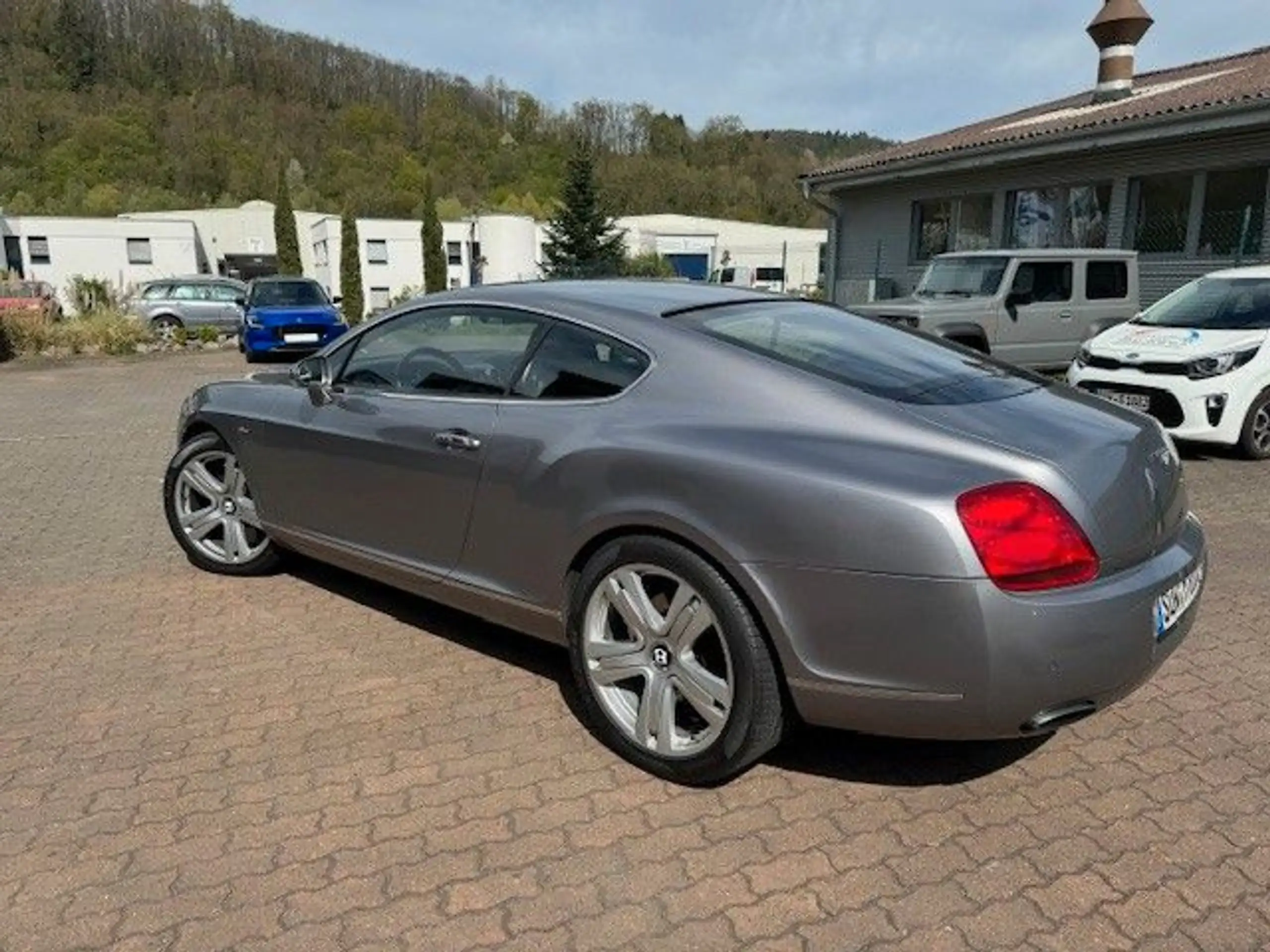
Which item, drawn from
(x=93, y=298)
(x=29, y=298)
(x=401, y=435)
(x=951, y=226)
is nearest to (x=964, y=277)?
(x=951, y=226)

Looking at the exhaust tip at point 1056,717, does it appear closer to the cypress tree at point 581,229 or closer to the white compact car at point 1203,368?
the white compact car at point 1203,368

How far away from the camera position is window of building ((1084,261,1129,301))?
10320 mm

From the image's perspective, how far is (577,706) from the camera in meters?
3.08

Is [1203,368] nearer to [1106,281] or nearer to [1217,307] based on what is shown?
[1217,307]

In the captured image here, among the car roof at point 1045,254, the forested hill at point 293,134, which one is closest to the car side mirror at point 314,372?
the car roof at point 1045,254

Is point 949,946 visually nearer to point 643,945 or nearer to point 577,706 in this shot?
point 643,945

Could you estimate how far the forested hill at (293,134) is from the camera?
226ft

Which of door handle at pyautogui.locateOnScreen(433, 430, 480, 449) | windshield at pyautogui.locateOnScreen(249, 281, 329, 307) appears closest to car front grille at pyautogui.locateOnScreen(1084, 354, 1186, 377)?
door handle at pyautogui.locateOnScreen(433, 430, 480, 449)

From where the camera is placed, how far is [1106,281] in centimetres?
1045

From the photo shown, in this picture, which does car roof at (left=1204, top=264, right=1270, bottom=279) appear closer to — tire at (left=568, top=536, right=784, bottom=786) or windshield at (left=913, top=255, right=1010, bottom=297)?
windshield at (left=913, top=255, right=1010, bottom=297)

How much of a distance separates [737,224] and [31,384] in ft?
189

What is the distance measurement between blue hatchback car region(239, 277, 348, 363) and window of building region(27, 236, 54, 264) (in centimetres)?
3446

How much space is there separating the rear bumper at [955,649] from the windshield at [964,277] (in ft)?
26.8

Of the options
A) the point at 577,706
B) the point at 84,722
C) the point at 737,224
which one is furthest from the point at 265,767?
the point at 737,224
